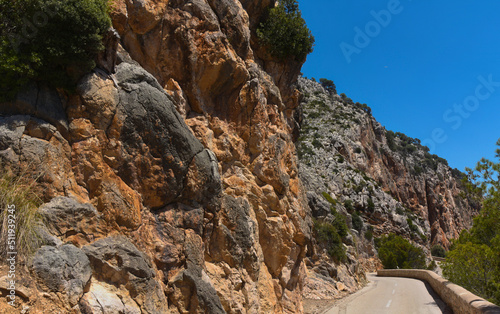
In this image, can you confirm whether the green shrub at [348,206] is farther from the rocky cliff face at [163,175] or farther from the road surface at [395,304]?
the rocky cliff face at [163,175]

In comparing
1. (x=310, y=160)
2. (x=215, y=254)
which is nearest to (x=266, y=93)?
(x=215, y=254)

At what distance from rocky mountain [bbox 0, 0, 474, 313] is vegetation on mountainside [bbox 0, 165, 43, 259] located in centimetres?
20

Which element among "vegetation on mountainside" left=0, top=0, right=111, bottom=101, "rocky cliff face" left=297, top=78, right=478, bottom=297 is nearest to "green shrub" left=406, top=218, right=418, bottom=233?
"rocky cliff face" left=297, top=78, right=478, bottom=297

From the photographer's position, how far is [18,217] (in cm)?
646

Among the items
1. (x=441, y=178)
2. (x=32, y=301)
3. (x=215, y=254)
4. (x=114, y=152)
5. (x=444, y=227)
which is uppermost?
(x=441, y=178)

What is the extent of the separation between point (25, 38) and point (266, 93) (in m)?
10.8

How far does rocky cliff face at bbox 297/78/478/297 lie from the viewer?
47075 mm

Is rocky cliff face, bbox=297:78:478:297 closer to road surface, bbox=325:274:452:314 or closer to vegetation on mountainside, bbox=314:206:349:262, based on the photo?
vegetation on mountainside, bbox=314:206:349:262

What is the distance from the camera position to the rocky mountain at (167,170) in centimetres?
746

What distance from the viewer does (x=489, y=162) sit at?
1241 centimetres

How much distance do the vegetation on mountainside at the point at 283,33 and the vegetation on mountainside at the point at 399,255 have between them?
40526mm

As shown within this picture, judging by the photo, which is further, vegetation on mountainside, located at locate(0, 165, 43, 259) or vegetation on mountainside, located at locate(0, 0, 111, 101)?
vegetation on mountainside, located at locate(0, 0, 111, 101)

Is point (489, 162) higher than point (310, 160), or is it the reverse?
point (310, 160)

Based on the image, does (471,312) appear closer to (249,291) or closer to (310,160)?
(249,291)
